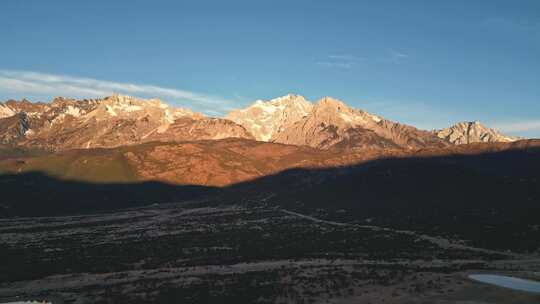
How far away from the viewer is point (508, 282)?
58500 millimetres

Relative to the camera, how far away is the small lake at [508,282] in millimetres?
55094

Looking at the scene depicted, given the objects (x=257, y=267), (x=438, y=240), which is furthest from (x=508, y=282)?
(x=438, y=240)

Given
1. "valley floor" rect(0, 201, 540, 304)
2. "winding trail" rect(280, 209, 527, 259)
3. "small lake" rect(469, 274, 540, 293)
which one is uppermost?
"winding trail" rect(280, 209, 527, 259)

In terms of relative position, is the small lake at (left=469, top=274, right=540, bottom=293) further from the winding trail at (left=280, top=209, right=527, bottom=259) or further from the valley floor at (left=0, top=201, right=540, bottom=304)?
the winding trail at (left=280, top=209, right=527, bottom=259)

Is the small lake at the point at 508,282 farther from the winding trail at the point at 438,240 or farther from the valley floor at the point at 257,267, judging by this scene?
the winding trail at the point at 438,240

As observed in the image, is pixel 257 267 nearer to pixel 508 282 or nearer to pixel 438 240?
pixel 508 282

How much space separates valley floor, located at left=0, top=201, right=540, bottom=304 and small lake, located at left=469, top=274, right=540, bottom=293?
2.04 metres

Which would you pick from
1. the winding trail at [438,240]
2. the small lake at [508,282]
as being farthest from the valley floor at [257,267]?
the small lake at [508,282]

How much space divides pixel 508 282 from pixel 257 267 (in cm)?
3663

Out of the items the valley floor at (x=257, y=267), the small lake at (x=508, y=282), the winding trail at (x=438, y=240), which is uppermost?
the winding trail at (x=438, y=240)

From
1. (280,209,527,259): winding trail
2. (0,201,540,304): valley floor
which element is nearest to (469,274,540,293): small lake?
(0,201,540,304): valley floor

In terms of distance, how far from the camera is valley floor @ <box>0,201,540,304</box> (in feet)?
190

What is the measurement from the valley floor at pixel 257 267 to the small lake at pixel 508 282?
6.70 ft

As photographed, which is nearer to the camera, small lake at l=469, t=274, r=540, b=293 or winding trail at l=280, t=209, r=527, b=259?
small lake at l=469, t=274, r=540, b=293
